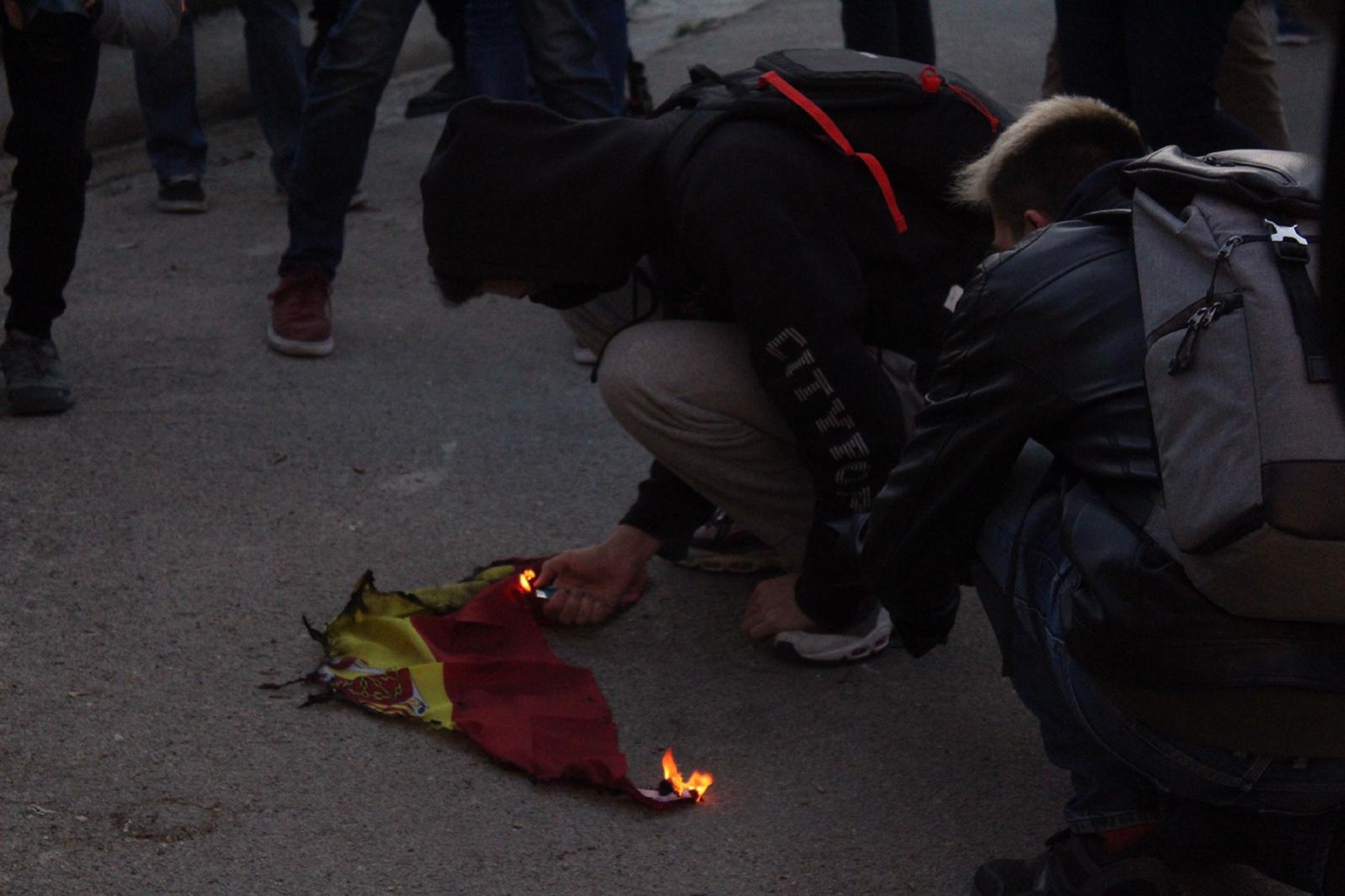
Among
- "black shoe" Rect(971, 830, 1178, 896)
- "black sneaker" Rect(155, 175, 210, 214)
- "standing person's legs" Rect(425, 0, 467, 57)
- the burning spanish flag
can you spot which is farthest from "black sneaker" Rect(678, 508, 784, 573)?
"standing person's legs" Rect(425, 0, 467, 57)

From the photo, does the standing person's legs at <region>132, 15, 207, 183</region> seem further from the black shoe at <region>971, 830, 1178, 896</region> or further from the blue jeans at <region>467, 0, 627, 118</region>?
the black shoe at <region>971, 830, 1178, 896</region>

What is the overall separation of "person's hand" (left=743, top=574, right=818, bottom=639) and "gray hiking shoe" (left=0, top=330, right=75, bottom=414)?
1784mm

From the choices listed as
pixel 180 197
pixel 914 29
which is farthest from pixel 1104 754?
pixel 180 197

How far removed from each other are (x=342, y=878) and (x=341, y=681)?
1.71 ft

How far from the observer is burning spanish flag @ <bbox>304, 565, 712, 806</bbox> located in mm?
2508

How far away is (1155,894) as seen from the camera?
6.50 ft

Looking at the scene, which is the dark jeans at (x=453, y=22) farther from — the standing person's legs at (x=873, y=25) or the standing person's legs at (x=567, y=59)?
the standing person's legs at (x=873, y=25)

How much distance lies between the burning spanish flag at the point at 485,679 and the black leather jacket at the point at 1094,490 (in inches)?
23.7

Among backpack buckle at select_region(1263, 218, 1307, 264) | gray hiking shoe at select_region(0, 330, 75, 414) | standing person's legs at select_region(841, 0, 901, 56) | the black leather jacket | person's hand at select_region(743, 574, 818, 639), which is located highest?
backpack buckle at select_region(1263, 218, 1307, 264)

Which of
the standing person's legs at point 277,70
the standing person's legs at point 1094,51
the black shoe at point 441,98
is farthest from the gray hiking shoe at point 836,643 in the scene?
the black shoe at point 441,98

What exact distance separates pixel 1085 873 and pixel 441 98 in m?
5.45

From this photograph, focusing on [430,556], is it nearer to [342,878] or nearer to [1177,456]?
[342,878]

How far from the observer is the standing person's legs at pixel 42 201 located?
336cm

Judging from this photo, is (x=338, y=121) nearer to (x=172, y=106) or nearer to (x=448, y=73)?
(x=172, y=106)
